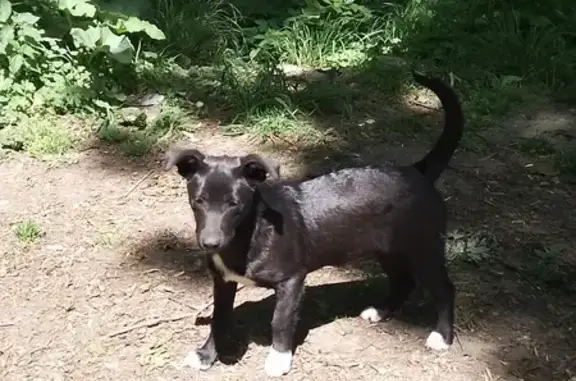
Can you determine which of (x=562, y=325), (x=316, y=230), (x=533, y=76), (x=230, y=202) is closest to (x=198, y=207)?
(x=230, y=202)

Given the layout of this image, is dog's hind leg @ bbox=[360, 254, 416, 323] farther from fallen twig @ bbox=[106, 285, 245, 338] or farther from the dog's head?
the dog's head

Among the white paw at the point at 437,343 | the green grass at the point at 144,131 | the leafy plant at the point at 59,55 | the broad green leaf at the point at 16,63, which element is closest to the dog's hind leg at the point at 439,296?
the white paw at the point at 437,343

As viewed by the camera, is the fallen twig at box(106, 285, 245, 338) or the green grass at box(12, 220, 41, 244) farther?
the green grass at box(12, 220, 41, 244)

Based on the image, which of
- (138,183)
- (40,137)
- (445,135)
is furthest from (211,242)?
(40,137)

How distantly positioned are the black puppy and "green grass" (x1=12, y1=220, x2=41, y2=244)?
4.15ft

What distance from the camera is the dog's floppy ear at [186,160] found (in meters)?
3.15

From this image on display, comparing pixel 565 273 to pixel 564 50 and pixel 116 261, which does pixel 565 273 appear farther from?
pixel 564 50

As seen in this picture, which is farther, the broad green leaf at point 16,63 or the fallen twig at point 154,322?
the broad green leaf at point 16,63

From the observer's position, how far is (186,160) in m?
3.17

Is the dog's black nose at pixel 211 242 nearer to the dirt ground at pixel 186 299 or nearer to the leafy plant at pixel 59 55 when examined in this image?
the dirt ground at pixel 186 299

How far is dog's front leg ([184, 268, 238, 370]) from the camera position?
352 cm

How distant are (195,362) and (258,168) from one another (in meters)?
0.86

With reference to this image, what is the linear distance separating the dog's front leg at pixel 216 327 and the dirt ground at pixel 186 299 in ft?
0.15

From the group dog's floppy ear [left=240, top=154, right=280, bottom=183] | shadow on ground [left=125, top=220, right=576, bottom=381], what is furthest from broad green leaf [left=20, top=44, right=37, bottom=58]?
dog's floppy ear [left=240, top=154, right=280, bottom=183]
